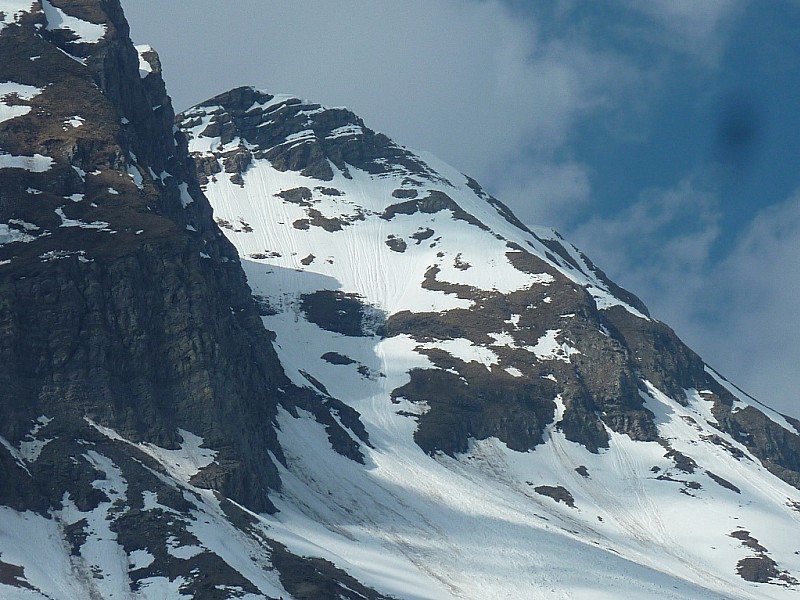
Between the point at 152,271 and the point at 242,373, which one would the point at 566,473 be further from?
the point at 152,271

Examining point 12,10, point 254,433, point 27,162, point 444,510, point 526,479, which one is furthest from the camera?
point 12,10

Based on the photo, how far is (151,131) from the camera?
162250 millimetres

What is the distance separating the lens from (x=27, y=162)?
129500 millimetres

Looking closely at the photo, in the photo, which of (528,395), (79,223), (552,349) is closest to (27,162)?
(79,223)

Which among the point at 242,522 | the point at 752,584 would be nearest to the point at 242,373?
the point at 242,522

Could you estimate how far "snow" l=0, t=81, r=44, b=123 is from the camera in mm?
137750

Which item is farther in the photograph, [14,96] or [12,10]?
[12,10]

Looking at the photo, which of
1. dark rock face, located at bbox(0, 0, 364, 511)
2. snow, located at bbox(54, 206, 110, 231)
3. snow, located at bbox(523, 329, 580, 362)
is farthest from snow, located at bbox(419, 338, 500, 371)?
snow, located at bbox(54, 206, 110, 231)

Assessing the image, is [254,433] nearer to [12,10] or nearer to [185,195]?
[185,195]

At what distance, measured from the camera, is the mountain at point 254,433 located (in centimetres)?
9300

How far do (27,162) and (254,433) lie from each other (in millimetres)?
42416

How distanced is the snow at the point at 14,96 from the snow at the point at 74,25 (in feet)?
60.0

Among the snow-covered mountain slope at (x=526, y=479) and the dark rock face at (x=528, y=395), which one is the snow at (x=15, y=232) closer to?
the snow-covered mountain slope at (x=526, y=479)

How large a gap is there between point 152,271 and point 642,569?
6523 centimetres
